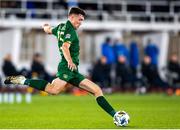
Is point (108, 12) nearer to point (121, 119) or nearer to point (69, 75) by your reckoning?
point (69, 75)

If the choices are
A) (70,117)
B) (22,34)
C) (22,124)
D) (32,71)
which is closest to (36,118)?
(70,117)

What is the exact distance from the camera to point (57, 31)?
52.0 ft

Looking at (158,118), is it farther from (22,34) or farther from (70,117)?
(22,34)

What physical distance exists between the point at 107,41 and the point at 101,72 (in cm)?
153

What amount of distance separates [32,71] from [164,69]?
7.80m

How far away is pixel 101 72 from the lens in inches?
1469

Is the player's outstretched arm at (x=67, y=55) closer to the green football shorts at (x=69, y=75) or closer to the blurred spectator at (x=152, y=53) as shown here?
Result: the green football shorts at (x=69, y=75)

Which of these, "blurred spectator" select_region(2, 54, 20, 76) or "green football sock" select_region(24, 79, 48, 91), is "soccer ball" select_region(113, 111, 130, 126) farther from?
"blurred spectator" select_region(2, 54, 20, 76)

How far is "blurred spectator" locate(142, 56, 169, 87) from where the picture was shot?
37.2 metres

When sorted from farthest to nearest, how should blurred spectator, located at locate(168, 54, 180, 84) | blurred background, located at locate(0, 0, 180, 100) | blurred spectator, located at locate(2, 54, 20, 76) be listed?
1. blurred spectator, located at locate(168, 54, 180, 84)
2. blurred background, located at locate(0, 0, 180, 100)
3. blurred spectator, located at locate(2, 54, 20, 76)

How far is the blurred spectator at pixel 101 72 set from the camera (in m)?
37.2

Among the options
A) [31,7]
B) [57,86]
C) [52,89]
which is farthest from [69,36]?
[31,7]

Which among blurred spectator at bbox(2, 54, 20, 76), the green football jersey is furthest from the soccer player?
blurred spectator at bbox(2, 54, 20, 76)

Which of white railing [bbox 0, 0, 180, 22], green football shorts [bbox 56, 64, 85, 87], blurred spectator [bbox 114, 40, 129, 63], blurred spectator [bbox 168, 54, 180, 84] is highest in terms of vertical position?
green football shorts [bbox 56, 64, 85, 87]
